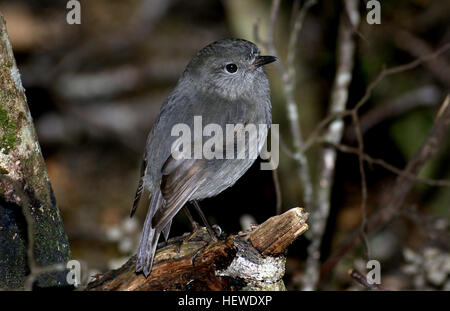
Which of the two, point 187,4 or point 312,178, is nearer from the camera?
point 312,178

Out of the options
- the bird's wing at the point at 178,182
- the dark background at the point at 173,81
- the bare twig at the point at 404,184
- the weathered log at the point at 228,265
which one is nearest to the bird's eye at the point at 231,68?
the bird's wing at the point at 178,182

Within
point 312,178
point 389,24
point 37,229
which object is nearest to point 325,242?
point 312,178

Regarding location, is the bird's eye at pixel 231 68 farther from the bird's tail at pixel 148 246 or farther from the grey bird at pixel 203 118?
the bird's tail at pixel 148 246

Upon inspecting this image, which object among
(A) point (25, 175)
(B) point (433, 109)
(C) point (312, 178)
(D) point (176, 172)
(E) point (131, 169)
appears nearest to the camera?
(A) point (25, 175)

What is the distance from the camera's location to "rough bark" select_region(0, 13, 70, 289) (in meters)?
3.42

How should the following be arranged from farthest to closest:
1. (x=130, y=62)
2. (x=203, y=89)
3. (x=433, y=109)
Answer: (x=130, y=62)
(x=433, y=109)
(x=203, y=89)

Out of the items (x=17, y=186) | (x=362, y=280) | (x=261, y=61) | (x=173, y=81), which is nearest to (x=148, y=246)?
(x=17, y=186)

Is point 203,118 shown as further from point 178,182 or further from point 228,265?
point 228,265

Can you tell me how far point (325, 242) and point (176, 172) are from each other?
127 inches

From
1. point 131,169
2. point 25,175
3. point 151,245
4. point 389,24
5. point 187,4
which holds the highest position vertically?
point 187,4

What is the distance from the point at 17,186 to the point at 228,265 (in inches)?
57.4

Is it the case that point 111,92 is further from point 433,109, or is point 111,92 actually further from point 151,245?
point 151,245

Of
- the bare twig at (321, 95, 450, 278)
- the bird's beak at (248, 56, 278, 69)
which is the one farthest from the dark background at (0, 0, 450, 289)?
the bird's beak at (248, 56, 278, 69)

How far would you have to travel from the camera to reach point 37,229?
11.7 feet
